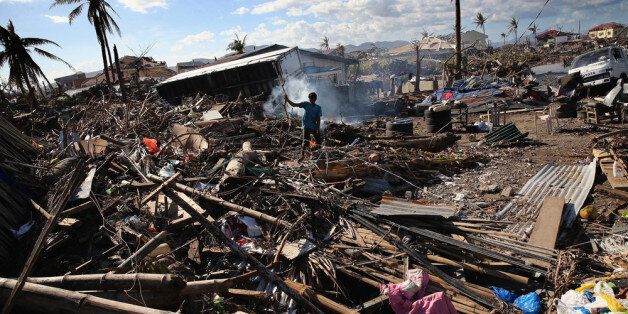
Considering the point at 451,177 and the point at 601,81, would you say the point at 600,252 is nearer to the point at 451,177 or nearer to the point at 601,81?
the point at 451,177

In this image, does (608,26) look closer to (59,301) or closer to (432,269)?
(432,269)

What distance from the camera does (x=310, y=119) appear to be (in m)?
8.09

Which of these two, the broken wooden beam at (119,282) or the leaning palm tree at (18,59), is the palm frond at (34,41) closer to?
the leaning palm tree at (18,59)

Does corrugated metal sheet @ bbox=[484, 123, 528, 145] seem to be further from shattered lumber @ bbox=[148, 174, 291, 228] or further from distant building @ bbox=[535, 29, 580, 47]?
distant building @ bbox=[535, 29, 580, 47]

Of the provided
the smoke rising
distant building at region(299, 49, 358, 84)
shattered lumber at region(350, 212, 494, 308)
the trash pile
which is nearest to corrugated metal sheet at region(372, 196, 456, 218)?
the trash pile

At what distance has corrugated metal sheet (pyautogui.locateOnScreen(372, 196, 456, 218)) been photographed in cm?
448

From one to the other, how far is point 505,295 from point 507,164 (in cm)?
484

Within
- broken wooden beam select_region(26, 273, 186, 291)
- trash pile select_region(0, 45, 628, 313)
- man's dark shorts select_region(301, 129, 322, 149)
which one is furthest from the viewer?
man's dark shorts select_region(301, 129, 322, 149)

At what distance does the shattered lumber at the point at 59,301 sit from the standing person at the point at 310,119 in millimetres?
5517

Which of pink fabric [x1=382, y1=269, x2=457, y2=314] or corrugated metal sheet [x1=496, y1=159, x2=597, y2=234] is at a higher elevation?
pink fabric [x1=382, y1=269, x2=457, y2=314]

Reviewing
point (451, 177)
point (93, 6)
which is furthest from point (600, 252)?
point (93, 6)

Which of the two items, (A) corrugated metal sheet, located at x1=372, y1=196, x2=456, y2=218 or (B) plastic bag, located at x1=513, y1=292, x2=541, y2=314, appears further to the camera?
(A) corrugated metal sheet, located at x1=372, y1=196, x2=456, y2=218

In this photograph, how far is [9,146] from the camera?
241 inches

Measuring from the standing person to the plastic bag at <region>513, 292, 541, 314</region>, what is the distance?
5049 millimetres
